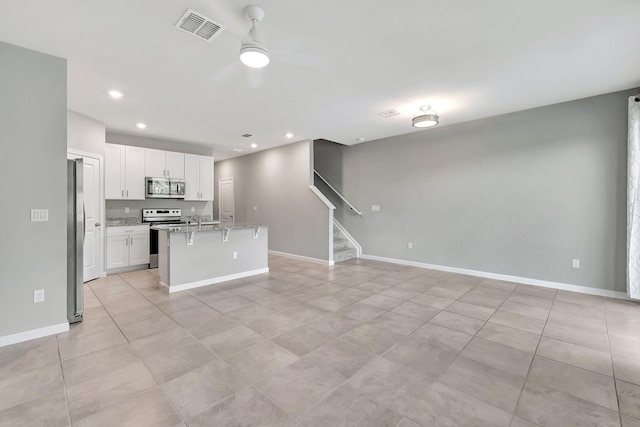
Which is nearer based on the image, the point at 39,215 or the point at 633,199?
the point at 39,215

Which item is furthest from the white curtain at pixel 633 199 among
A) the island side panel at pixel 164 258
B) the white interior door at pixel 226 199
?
the white interior door at pixel 226 199

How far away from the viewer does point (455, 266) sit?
533cm

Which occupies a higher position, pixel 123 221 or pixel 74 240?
pixel 123 221

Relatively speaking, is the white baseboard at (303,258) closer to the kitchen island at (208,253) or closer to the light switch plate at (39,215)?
the kitchen island at (208,253)

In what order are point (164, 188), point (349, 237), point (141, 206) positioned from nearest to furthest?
point (164, 188), point (141, 206), point (349, 237)

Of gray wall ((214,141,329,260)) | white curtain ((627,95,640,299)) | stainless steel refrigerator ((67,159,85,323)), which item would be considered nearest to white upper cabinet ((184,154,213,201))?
gray wall ((214,141,329,260))

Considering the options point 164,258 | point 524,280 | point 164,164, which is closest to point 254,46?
point 164,258

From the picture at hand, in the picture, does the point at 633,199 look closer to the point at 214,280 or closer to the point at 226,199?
the point at 214,280

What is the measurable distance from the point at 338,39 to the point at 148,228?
5.14 metres

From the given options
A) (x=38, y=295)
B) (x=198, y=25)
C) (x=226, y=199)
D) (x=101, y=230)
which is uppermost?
(x=198, y=25)

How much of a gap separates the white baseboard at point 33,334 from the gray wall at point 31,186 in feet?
0.12

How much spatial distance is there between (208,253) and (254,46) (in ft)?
10.9

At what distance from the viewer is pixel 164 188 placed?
5.98 metres

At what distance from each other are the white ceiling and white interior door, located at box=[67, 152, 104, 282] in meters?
0.90
